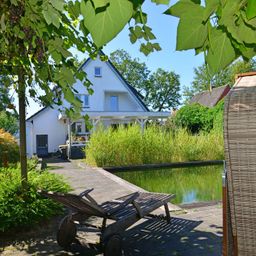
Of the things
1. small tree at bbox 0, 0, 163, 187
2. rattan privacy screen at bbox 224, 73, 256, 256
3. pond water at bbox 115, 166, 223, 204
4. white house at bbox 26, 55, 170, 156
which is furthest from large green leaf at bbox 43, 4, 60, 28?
white house at bbox 26, 55, 170, 156

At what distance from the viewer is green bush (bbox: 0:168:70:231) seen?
482cm

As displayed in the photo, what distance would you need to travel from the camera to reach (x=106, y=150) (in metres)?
14.9

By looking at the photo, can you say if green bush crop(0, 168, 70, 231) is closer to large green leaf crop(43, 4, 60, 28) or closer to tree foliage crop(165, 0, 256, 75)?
large green leaf crop(43, 4, 60, 28)

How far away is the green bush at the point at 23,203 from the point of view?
15.8 ft

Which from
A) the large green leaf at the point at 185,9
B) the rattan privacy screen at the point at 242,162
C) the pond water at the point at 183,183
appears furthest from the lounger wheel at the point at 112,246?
the pond water at the point at 183,183

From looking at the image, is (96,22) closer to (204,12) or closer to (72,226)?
(204,12)

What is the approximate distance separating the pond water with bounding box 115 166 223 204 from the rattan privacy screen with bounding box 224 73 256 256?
6540mm

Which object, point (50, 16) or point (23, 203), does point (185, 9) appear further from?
point (23, 203)

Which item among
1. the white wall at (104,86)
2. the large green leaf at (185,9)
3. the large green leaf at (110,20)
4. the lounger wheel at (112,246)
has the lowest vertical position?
the lounger wheel at (112,246)

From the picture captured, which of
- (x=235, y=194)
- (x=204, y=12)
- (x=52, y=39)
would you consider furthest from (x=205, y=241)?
(x=204, y=12)

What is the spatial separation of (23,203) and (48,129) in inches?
900

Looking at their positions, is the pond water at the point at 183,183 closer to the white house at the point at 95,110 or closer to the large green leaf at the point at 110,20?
the large green leaf at the point at 110,20

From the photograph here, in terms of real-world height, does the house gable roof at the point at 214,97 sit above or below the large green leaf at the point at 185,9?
above

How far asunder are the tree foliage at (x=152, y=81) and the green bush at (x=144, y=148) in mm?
42180
